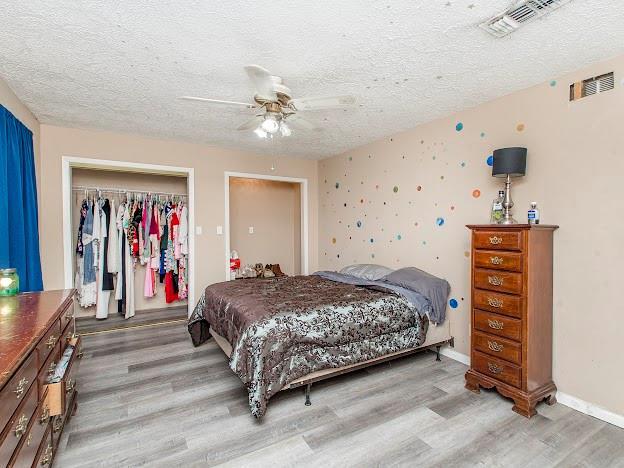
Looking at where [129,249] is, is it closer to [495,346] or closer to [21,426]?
[21,426]

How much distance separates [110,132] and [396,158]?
342cm

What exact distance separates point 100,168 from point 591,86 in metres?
4.83

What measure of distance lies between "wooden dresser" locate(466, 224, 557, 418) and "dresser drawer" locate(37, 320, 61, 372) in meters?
2.75

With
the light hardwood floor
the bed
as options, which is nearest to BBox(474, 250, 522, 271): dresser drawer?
the bed

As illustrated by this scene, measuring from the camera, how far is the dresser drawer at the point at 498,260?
219 cm

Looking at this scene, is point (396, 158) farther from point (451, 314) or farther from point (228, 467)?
point (228, 467)

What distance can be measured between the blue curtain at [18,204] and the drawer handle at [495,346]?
363 cm

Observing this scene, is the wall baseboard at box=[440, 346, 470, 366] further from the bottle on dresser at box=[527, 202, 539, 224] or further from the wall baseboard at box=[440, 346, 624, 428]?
the bottle on dresser at box=[527, 202, 539, 224]

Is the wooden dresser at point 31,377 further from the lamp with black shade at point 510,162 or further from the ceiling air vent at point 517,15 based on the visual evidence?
the lamp with black shade at point 510,162

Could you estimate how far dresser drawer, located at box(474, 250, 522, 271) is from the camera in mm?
2189

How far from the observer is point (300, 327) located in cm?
224

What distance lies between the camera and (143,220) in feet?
14.8

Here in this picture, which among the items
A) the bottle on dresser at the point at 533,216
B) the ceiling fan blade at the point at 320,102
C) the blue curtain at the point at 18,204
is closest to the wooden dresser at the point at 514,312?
the bottle on dresser at the point at 533,216

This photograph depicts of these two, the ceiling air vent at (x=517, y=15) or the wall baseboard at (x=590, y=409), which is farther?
the wall baseboard at (x=590, y=409)
